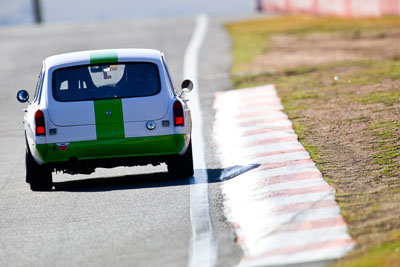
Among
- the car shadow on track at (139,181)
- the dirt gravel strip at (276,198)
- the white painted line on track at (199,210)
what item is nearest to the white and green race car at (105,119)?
the car shadow on track at (139,181)

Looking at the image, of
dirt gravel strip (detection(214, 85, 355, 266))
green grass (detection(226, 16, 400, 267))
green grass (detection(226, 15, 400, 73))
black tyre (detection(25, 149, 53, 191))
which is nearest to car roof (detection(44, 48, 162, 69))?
black tyre (detection(25, 149, 53, 191))

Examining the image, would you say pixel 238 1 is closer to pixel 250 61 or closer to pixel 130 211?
pixel 250 61

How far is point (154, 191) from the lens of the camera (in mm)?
10883

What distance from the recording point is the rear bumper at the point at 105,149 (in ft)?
36.4

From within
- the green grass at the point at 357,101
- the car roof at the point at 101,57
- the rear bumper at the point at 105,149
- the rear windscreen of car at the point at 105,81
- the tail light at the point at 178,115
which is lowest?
the green grass at the point at 357,101

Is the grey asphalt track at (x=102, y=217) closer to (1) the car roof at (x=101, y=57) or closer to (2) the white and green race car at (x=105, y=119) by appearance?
(2) the white and green race car at (x=105, y=119)

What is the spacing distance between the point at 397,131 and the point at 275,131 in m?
1.92

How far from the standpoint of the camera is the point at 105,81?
11.4 metres

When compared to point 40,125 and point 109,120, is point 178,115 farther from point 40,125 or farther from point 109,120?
point 40,125

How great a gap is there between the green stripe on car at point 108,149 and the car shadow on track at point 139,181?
0.38 meters

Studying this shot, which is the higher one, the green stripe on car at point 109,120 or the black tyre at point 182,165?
the green stripe on car at point 109,120

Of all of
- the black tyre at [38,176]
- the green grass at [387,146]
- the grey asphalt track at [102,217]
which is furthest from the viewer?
the black tyre at [38,176]

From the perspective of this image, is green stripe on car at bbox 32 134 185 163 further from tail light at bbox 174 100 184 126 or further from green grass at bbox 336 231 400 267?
green grass at bbox 336 231 400 267

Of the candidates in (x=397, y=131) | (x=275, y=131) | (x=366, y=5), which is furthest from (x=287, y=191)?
(x=366, y=5)
